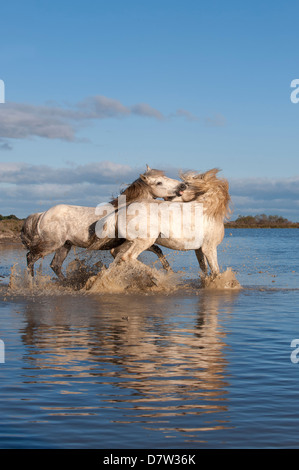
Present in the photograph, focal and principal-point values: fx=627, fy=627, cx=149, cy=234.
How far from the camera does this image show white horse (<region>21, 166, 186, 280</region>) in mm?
11117

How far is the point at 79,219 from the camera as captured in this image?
1130cm

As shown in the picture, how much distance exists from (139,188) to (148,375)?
20.9 feet

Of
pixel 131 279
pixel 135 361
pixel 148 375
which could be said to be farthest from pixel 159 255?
pixel 148 375

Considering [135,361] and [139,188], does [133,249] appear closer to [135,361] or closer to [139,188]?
[139,188]

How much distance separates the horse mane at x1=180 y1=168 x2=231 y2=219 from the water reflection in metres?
2.40

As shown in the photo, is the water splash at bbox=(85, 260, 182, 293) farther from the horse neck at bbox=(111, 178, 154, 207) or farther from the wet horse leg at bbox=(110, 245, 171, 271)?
the horse neck at bbox=(111, 178, 154, 207)

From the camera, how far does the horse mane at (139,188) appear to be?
11.1 meters

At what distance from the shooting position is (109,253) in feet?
40.7

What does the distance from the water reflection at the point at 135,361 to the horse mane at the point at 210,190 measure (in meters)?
2.40

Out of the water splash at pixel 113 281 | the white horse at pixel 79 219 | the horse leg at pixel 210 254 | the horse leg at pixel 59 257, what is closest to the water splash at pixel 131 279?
the water splash at pixel 113 281

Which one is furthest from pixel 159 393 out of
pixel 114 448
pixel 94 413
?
pixel 114 448

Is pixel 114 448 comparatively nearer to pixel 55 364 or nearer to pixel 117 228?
pixel 55 364

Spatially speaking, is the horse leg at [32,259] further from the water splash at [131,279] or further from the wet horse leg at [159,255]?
the wet horse leg at [159,255]

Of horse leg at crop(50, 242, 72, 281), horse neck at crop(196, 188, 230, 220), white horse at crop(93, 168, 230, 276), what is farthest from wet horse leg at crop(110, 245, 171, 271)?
horse neck at crop(196, 188, 230, 220)
